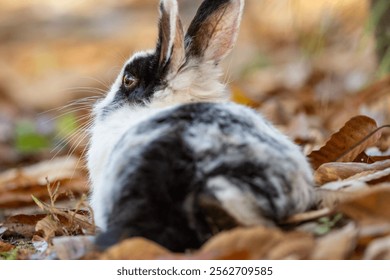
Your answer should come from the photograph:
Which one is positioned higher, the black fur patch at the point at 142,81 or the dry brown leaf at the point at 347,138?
the black fur patch at the point at 142,81

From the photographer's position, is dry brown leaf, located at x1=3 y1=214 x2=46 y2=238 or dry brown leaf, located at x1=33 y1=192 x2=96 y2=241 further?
dry brown leaf, located at x1=3 y1=214 x2=46 y2=238

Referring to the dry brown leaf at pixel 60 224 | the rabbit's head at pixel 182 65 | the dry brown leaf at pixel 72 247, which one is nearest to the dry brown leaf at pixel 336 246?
the dry brown leaf at pixel 72 247

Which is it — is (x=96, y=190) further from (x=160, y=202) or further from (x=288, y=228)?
(x=288, y=228)

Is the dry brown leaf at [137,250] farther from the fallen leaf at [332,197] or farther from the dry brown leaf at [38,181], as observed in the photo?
the dry brown leaf at [38,181]

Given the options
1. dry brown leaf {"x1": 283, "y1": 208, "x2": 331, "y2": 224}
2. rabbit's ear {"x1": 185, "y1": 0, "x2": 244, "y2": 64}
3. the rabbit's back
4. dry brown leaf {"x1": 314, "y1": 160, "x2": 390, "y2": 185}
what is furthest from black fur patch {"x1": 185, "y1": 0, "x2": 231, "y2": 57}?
dry brown leaf {"x1": 283, "y1": 208, "x2": 331, "y2": 224}

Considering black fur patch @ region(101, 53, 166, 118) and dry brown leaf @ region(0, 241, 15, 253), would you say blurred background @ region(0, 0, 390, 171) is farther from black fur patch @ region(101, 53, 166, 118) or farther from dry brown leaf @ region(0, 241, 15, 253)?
dry brown leaf @ region(0, 241, 15, 253)
